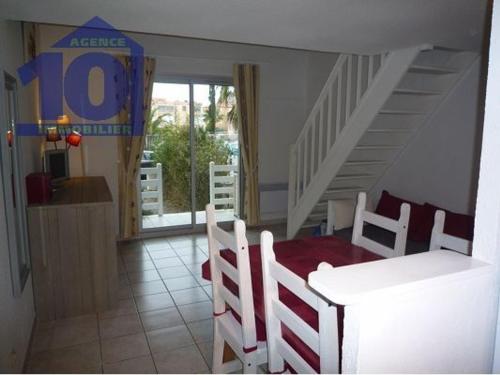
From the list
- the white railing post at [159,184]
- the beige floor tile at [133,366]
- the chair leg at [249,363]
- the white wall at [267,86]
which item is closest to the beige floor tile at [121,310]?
the beige floor tile at [133,366]

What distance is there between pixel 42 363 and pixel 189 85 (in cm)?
362

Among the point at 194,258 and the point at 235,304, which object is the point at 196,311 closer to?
the point at 194,258

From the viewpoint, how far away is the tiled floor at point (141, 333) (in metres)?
2.35

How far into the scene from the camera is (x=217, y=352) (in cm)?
213

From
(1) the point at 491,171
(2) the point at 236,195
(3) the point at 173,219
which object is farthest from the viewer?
(2) the point at 236,195

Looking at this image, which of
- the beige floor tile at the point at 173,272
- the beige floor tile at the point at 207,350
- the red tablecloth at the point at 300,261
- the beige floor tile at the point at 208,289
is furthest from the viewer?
the beige floor tile at the point at 173,272

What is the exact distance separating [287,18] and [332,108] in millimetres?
1977

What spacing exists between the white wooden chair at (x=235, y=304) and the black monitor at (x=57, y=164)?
2.24 meters

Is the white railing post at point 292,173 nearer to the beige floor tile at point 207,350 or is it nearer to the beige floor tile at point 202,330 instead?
the beige floor tile at point 202,330

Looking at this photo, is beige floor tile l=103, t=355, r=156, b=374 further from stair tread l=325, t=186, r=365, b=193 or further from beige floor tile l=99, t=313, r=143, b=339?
stair tread l=325, t=186, r=365, b=193

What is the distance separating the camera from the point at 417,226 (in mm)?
3697

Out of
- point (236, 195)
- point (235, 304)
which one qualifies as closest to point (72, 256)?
point (235, 304)

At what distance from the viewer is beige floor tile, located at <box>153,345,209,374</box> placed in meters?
2.29

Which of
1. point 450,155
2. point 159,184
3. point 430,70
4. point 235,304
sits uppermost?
point 430,70
